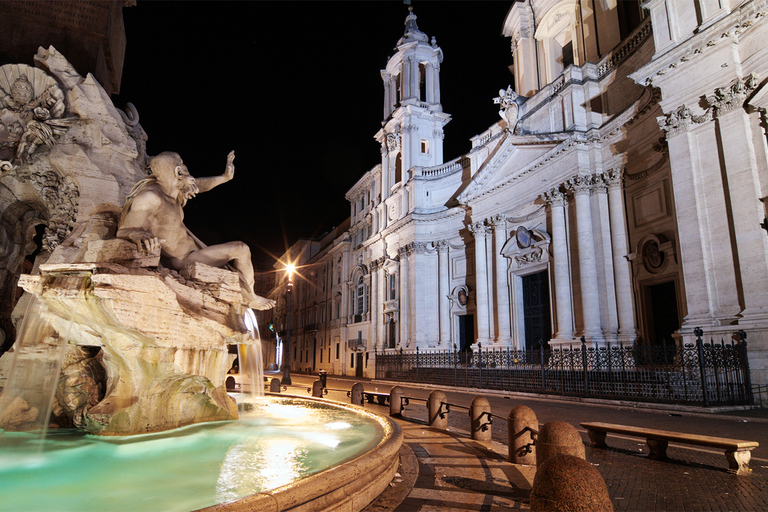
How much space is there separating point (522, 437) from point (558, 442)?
4.24ft

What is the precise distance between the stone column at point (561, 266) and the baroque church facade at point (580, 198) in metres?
0.06

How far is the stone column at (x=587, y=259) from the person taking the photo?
61.5ft

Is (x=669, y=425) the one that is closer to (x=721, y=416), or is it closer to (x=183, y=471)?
(x=721, y=416)

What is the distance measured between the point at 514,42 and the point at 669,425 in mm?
27241

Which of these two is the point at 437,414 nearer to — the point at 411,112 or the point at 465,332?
the point at 465,332

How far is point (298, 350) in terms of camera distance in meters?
55.4

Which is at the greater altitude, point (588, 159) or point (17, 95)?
point (588, 159)

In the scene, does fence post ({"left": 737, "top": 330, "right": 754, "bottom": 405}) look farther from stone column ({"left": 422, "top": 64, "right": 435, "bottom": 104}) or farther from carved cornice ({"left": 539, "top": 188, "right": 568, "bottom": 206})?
stone column ({"left": 422, "top": 64, "right": 435, "bottom": 104})

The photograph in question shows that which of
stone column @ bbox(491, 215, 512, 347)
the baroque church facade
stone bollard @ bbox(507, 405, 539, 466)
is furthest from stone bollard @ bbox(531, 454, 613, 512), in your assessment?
stone column @ bbox(491, 215, 512, 347)

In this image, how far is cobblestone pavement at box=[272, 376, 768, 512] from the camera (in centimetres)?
416

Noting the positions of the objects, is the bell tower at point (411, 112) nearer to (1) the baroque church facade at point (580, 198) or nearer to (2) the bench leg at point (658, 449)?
(1) the baroque church facade at point (580, 198)

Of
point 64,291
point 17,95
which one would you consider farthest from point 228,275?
point 17,95

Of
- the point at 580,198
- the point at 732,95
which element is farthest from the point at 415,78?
the point at 732,95

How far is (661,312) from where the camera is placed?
17.5 m
